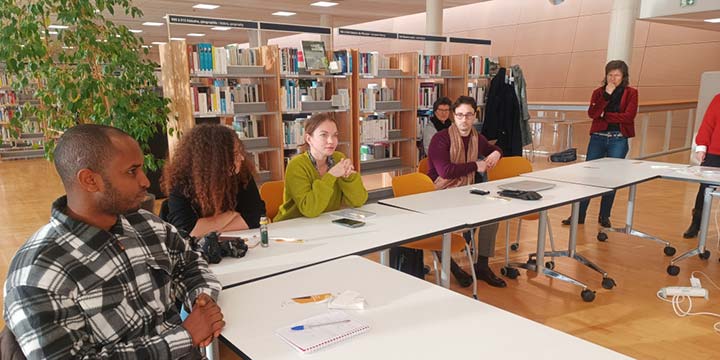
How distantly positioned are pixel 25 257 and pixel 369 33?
17.3 feet

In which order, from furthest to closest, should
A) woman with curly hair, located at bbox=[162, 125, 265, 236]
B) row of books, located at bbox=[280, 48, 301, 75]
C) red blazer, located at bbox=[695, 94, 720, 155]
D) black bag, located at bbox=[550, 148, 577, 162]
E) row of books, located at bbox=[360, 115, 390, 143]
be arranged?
1. black bag, located at bbox=[550, 148, 577, 162]
2. row of books, located at bbox=[360, 115, 390, 143]
3. row of books, located at bbox=[280, 48, 301, 75]
4. red blazer, located at bbox=[695, 94, 720, 155]
5. woman with curly hair, located at bbox=[162, 125, 265, 236]

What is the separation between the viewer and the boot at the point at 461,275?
3.61m

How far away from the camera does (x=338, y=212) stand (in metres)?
2.90

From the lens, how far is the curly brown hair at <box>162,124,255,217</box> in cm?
247

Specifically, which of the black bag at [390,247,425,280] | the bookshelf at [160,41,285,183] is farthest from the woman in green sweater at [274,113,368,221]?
the bookshelf at [160,41,285,183]

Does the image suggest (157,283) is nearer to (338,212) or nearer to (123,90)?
(338,212)

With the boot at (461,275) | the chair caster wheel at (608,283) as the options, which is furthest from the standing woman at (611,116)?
the boot at (461,275)

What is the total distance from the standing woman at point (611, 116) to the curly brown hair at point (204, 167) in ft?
11.5

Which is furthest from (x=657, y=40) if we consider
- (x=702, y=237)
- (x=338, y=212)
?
(x=338, y=212)

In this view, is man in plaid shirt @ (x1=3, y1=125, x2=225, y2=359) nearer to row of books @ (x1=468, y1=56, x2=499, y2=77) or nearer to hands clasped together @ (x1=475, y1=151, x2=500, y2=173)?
hands clasped together @ (x1=475, y1=151, x2=500, y2=173)

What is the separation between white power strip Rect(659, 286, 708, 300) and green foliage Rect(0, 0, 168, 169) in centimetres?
397

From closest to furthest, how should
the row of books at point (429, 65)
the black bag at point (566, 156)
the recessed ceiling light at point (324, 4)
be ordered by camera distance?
the row of books at point (429, 65) → the black bag at point (566, 156) → the recessed ceiling light at point (324, 4)

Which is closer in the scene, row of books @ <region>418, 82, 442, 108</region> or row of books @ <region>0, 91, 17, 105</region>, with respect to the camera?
row of books @ <region>418, 82, 442, 108</region>

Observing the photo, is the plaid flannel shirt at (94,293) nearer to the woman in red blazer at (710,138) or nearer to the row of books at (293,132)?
the row of books at (293,132)
